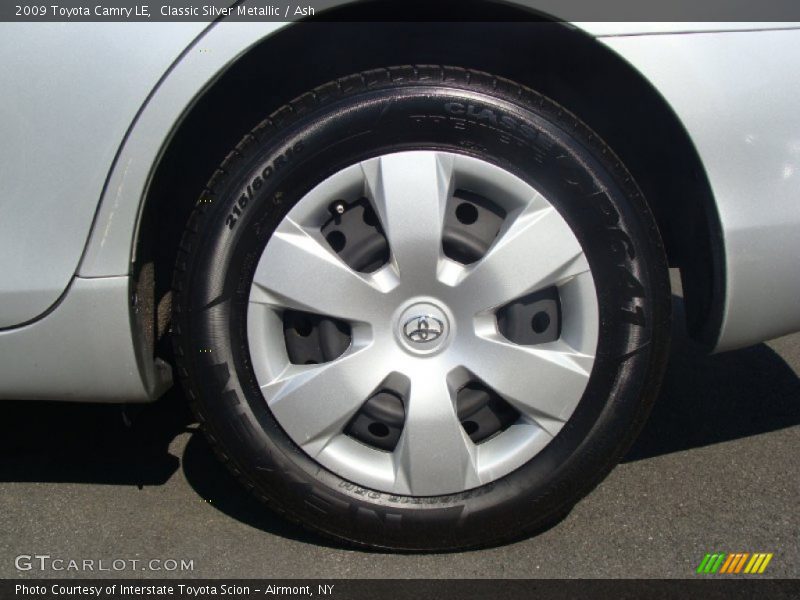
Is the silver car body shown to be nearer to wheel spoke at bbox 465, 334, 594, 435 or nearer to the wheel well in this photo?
the wheel well

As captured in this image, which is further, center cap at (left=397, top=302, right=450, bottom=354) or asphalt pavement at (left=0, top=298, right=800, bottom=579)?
asphalt pavement at (left=0, top=298, right=800, bottom=579)

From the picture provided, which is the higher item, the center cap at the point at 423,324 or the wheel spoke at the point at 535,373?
the center cap at the point at 423,324

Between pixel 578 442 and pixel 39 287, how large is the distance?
3.82 feet

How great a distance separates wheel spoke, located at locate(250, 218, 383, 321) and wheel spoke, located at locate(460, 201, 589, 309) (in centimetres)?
22

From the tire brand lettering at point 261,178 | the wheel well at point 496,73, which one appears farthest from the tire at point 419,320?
the wheel well at point 496,73

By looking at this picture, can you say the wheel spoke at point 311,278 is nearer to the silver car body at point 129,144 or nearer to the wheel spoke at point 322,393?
the wheel spoke at point 322,393

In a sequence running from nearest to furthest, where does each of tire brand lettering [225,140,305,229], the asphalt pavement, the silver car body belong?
the silver car body
tire brand lettering [225,140,305,229]
the asphalt pavement

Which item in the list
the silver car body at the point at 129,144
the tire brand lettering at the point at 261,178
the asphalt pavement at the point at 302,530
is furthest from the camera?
the asphalt pavement at the point at 302,530

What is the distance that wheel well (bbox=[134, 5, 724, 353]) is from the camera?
1775mm

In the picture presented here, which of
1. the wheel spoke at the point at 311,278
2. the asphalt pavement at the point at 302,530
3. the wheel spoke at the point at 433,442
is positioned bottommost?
the asphalt pavement at the point at 302,530

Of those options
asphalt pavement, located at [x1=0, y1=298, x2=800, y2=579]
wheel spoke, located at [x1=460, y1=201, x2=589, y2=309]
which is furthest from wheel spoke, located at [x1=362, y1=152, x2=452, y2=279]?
asphalt pavement, located at [x1=0, y1=298, x2=800, y2=579]

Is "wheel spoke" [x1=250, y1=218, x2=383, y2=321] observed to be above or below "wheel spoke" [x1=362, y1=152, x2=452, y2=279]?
below

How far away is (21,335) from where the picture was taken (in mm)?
1782

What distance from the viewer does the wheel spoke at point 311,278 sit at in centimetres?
176
